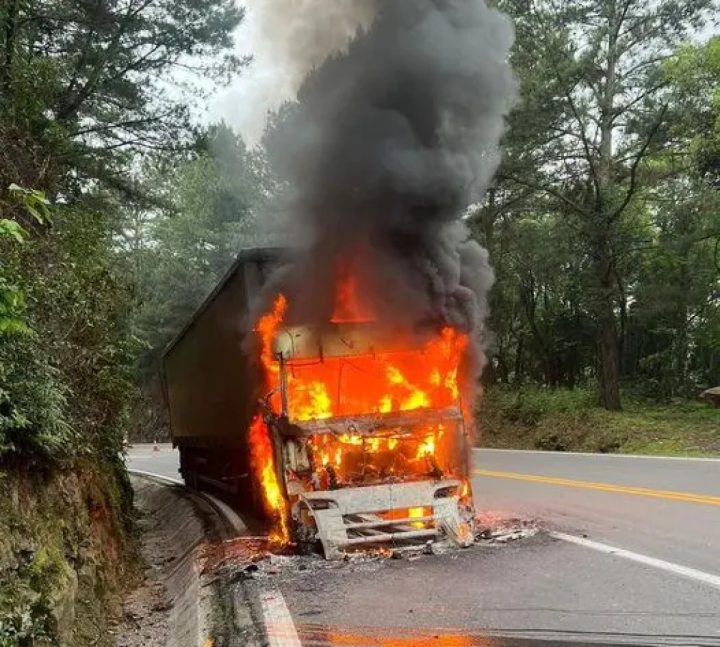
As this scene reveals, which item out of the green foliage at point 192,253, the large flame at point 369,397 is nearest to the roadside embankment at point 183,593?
the large flame at point 369,397

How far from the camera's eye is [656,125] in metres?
19.5

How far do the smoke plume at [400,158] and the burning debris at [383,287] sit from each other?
0.06 ft

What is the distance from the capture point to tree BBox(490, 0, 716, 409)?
778 inches

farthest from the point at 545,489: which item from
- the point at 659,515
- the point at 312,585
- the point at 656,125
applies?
the point at 656,125

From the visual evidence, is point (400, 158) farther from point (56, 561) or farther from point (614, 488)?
point (614, 488)

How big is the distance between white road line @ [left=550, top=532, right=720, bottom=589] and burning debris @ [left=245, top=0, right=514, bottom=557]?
102 centimetres

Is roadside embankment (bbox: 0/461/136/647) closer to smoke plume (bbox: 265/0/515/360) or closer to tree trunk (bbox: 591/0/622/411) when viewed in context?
smoke plume (bbox: 265/0/515/360)

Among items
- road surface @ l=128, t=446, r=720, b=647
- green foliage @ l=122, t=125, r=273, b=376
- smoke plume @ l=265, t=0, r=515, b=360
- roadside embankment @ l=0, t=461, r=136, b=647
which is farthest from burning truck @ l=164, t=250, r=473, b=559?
green foliage @ l=122, t=125, r=273, b=376

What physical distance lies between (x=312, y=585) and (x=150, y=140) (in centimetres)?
1141

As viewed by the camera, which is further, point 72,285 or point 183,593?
point 72,285

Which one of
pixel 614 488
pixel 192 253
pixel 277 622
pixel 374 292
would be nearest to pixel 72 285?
pixel 374 292

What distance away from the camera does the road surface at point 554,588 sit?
14.9 ft

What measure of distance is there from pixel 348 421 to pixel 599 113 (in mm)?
16929

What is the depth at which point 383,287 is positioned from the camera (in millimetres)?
8195
